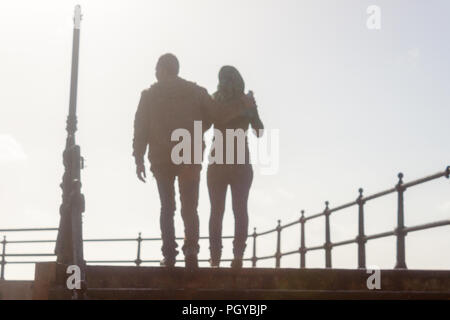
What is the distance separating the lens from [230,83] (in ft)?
24.7

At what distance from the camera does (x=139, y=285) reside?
6227 millimetres

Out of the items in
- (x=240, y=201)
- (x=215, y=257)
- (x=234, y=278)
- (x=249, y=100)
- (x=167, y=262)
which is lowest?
(x=234, y=278)

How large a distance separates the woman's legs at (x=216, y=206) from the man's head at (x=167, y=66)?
3.49 feet


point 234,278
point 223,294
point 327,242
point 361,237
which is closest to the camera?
point 223,294

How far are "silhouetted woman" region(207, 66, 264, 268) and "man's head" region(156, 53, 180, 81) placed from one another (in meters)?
0.59

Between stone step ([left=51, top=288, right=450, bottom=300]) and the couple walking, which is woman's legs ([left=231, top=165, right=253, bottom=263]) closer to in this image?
the couple walking

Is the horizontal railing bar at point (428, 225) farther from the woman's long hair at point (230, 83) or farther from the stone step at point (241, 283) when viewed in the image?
the woman's long hair at point (230, 83)

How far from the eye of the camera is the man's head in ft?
23.3

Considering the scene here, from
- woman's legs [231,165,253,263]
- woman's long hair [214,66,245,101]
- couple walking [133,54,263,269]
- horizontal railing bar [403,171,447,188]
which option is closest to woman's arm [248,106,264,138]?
couple walking [133,54,263,269]

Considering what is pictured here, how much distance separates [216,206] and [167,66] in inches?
59.7

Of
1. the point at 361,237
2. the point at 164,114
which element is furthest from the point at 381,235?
the point at 164,114

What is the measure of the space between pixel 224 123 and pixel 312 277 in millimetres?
1851

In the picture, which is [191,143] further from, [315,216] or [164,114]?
[315,216]
